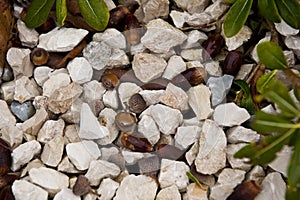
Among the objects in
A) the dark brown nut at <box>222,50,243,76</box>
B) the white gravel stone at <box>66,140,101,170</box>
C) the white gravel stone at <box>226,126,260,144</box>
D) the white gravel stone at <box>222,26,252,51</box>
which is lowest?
the white gravel stone at <box>66,140,101,170</box>

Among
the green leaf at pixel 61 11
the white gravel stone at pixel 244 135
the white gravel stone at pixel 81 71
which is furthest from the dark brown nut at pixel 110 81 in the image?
the white gravel stone at pixel 244 135

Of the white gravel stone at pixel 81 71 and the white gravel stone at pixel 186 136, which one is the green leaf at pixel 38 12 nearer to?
the white gravel stone at pixel 81 71

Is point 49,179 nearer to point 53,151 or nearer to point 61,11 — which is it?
point 53,151

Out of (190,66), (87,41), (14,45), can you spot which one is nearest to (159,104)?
(190,66)

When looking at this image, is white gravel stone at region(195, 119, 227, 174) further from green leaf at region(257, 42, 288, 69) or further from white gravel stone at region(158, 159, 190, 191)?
green leaf at region(257, 42, 288, 69)

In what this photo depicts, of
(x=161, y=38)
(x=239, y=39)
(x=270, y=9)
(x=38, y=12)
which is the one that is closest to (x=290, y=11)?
(x=270, y=9)

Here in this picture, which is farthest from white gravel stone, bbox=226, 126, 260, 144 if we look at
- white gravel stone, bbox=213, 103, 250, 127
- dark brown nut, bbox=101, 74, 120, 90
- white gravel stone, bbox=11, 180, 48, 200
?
white gravel stone, bbox=11, 180, 48, 200
